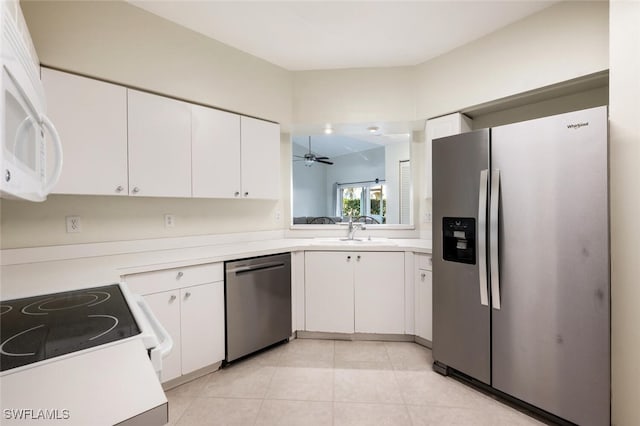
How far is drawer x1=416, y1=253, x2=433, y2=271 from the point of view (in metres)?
2.52

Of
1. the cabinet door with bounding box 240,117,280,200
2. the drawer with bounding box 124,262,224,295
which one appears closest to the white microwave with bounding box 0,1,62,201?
the drawer with bounding box 124,262,224,295

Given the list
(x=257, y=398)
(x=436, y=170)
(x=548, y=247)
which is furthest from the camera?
(x=436, y=170)

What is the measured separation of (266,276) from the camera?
8.10 ft

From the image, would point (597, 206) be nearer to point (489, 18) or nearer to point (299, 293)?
point (489, 18)

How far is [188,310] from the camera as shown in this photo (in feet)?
6.70

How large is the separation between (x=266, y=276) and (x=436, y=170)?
5.25 feet

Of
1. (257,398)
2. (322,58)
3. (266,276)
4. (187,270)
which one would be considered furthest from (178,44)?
(257,398)

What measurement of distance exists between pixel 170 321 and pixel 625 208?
9.00 feet

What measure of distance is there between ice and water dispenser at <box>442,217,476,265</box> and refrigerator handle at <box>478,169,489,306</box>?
0.08 metres

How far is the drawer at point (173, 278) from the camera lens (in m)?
1.81

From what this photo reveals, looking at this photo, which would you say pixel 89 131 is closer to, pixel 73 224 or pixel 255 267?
pixel 73 224

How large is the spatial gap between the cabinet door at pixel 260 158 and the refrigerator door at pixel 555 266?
1891mm

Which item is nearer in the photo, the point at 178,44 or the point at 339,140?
the point at 178,44

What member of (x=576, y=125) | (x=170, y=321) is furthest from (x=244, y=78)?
(x=576, y=125)
